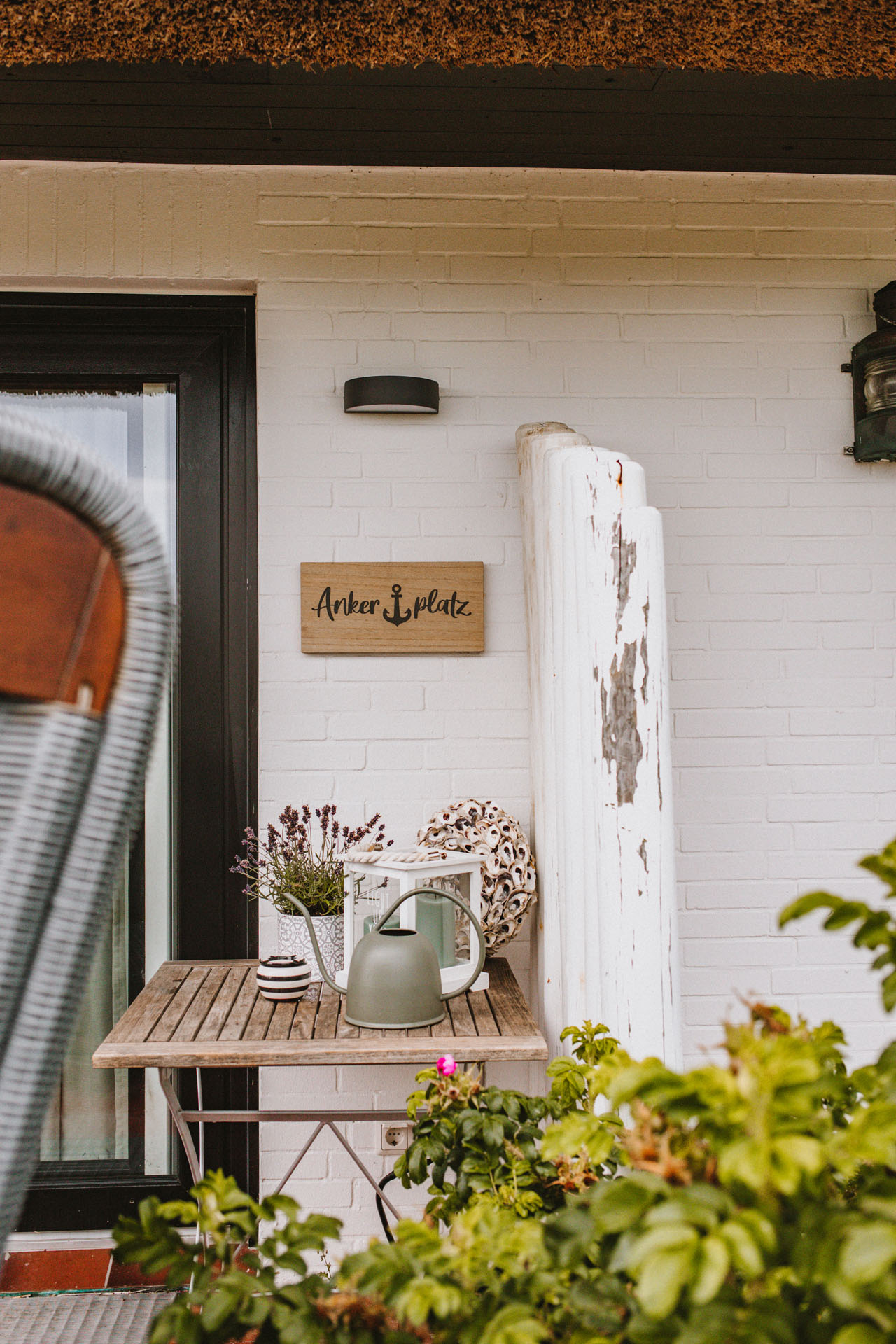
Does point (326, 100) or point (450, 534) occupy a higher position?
point (326, 100)

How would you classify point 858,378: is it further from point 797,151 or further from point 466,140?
point 466,140

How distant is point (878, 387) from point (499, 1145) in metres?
1.96

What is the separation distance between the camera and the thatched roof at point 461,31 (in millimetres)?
1696

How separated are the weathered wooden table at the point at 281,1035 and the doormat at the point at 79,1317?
42cm

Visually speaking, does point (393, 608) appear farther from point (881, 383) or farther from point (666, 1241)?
point (666, 1241)

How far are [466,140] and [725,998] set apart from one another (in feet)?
6.66

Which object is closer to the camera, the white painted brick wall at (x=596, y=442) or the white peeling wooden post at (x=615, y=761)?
the white peeling wooden post at (x=615, y=761)

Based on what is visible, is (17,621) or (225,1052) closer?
(17,621)

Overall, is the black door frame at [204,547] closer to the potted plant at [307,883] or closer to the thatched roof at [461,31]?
the potted plant at [307,883]

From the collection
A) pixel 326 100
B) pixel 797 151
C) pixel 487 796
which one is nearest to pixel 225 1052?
pixel 487 796

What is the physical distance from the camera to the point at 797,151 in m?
2.28

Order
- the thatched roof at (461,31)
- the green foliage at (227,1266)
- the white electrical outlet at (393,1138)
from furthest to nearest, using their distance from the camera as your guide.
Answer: the white electrical outlet at (393,1138) < the thatched roof at (461,31) < the green foliage at (227,1266)

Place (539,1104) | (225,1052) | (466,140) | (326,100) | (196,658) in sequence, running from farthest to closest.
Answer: (196,658) → (466,140) → (326,100) → (225,1052) → (539,1104)

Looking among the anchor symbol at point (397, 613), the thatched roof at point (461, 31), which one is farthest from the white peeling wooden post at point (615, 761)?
the thatched roof at point (461, 31)
